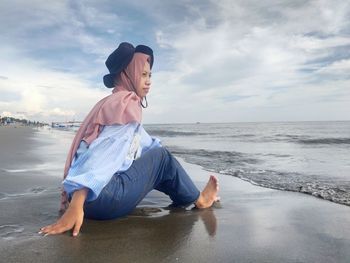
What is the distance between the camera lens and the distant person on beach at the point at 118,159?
2492 mm

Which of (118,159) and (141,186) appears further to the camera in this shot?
(141,186)

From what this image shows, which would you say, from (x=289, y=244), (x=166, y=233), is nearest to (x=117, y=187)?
(x=166, y=233)

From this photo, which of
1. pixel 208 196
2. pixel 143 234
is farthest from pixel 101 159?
pixel 208 196

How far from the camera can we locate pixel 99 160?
253cm

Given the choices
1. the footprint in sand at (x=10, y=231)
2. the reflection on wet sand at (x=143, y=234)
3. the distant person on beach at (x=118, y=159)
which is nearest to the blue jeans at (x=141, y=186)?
the distant person on beach at (x=118, y=159)

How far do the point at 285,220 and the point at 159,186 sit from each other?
1.06 metres

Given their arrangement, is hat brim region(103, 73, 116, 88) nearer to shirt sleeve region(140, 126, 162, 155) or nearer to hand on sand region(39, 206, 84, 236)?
shirt sleeve region(140, 126, 162, 155)

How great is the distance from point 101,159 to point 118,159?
5.0 inches

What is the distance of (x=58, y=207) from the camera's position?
336cm

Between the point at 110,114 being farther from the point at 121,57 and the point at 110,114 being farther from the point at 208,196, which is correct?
the point at 208,196

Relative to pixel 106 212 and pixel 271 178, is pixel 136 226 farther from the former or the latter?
pixel 271 178

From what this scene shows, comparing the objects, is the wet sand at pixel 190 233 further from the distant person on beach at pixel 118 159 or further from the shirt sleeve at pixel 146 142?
the shirt sleeve at pixel 146 142

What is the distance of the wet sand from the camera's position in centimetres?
216

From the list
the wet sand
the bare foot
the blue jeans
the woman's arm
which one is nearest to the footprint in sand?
the wet sand
